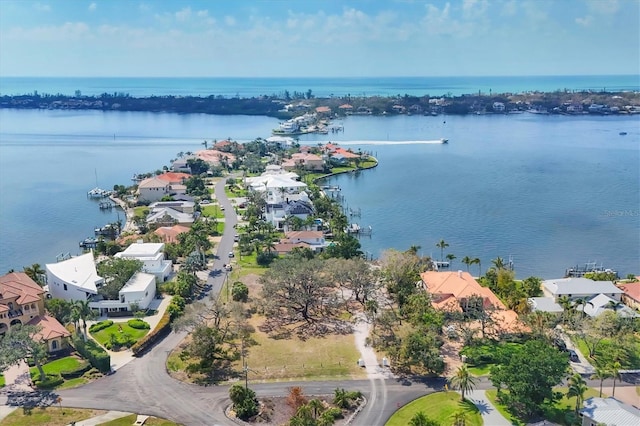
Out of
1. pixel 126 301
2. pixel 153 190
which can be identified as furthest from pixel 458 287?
pixel 153 190

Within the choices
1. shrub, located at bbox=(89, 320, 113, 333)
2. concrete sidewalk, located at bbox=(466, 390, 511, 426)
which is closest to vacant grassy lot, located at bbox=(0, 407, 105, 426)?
shrub, located at bbox=(89, 320, 113, 333)

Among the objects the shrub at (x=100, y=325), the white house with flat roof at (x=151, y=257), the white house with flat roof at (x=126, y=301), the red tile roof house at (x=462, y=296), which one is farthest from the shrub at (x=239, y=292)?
the red tile roof house at (x=462, y=296)

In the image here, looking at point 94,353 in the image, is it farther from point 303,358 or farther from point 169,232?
point 169,232

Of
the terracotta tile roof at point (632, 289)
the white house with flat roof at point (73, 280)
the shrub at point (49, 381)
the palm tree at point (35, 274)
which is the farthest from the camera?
the palm tree at point (35, 274)

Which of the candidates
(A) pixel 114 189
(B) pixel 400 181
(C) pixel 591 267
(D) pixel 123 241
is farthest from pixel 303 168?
(C) pixel 591 267

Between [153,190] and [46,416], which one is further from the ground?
[153,190]

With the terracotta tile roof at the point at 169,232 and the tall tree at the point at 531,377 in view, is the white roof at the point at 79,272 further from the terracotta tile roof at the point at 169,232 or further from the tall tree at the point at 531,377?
the tall tree at the point at 531,377

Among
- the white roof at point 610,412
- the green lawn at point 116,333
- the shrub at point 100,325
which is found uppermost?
the white roof at point 610,412
